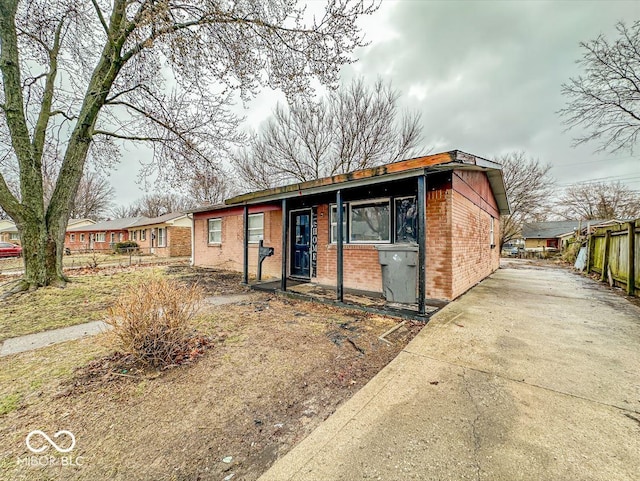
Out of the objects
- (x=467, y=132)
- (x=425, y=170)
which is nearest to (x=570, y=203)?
(x=467, y=132)

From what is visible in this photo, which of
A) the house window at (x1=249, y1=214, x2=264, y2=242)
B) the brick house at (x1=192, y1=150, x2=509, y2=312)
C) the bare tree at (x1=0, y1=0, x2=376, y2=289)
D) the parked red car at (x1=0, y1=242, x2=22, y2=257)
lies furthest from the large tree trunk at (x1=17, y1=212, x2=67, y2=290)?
the parked red car at (x1=0, y1=242, x2=22, y2=257)

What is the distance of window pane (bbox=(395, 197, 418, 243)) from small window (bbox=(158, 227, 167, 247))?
20.1 m

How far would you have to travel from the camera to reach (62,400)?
229 cm

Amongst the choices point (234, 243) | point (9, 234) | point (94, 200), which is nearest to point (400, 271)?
point (234, 243)

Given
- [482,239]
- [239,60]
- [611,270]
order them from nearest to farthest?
[239,60] → [611,270] → [482,239]

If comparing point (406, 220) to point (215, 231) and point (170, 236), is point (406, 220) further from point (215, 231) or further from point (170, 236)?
point (170, 236)

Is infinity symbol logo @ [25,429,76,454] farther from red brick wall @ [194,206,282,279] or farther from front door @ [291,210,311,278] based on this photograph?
red brick wall @ [194,206,282,279]

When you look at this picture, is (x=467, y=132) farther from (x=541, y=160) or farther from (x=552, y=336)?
(x=552, y=336)

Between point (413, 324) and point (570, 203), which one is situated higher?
point (570, 203)

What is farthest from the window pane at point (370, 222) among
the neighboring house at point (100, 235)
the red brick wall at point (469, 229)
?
the neighboring house at point (100, 235)

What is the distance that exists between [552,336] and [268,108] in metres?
15.9

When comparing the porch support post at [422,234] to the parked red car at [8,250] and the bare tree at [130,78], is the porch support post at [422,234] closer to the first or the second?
the bare tree at [130,78]

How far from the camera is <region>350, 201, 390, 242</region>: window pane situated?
20.9 feet

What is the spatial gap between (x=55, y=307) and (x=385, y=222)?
746cm
